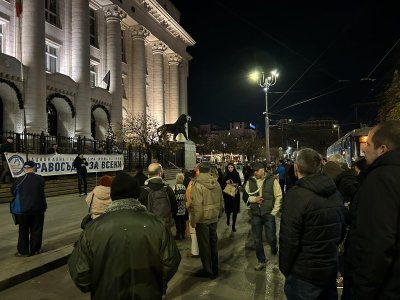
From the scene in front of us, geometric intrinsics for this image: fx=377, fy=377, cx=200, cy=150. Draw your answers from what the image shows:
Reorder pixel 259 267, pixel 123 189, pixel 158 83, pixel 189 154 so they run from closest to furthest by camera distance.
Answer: pixel 123 189, pixel 259 267, pixel 189 154, pixel 158 83

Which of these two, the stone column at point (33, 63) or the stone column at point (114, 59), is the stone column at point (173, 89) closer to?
the stone column at point (114, 59)

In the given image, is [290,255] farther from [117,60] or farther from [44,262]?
[117,60]

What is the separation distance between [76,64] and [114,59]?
19.0ft

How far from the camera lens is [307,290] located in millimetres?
3180

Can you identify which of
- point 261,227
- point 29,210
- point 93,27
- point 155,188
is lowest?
point 261,227

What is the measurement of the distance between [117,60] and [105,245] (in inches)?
1325

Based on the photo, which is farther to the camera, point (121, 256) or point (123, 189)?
point (123, 189)

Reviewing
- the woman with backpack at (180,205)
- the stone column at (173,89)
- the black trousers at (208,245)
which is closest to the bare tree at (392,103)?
the woman with backpack at (180,205)

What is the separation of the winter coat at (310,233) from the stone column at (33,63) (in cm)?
2322

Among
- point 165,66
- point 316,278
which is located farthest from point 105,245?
point 165,66

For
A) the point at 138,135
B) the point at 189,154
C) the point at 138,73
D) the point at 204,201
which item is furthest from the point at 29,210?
the point at 138,73

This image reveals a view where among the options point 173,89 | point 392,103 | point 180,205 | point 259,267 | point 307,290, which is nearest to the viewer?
point 307,290

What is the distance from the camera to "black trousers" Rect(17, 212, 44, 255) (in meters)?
7.18

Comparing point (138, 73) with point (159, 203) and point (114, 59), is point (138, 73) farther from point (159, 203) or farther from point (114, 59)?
point (159, 203)
